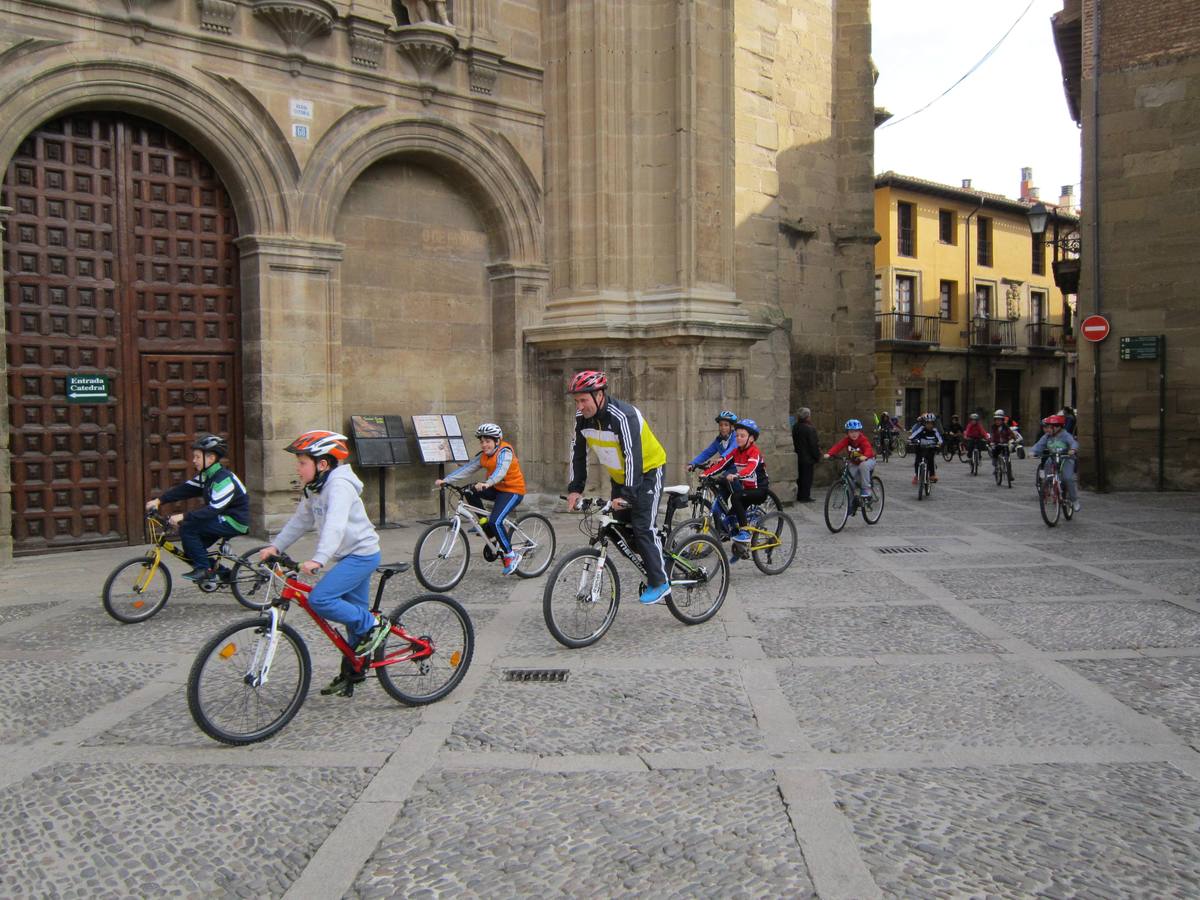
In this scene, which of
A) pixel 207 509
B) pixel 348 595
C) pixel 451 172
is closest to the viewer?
pixel 348 595

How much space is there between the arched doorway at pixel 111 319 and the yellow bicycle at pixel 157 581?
3.40 m

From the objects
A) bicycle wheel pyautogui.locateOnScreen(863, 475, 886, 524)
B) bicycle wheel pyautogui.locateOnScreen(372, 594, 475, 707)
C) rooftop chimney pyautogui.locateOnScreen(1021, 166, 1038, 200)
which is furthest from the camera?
rooftop chimney pyautogui.locateOnScreen(1021, 166, 1038, 200)

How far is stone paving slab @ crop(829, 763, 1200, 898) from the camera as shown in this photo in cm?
339

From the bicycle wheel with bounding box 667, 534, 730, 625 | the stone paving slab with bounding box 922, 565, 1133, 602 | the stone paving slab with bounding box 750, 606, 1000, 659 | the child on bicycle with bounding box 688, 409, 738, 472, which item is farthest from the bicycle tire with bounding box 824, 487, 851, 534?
the bicycle wheel with bounding box 667, 534, 730, 625

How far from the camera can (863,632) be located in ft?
23.1

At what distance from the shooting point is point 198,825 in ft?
12.7

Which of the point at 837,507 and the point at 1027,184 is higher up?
the point at 1027,184

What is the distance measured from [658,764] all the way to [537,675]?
1.62 meters

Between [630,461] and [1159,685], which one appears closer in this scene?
[1159,685]

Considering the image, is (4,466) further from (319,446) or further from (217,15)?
(319,446)

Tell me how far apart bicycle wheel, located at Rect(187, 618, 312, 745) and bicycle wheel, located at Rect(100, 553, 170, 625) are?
311cm

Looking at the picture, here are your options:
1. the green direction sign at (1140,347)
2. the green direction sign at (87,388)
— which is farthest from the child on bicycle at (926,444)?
the green direction sign at (87,388)

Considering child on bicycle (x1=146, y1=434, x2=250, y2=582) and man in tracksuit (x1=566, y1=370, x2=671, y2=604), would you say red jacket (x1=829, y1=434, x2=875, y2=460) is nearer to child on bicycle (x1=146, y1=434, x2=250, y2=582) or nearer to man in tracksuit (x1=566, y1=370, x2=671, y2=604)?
man in tracksuit (x1=566, y1=370, x2=671, y2=604)

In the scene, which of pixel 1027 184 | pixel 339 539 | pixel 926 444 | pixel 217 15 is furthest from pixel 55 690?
pixel 1027 184
